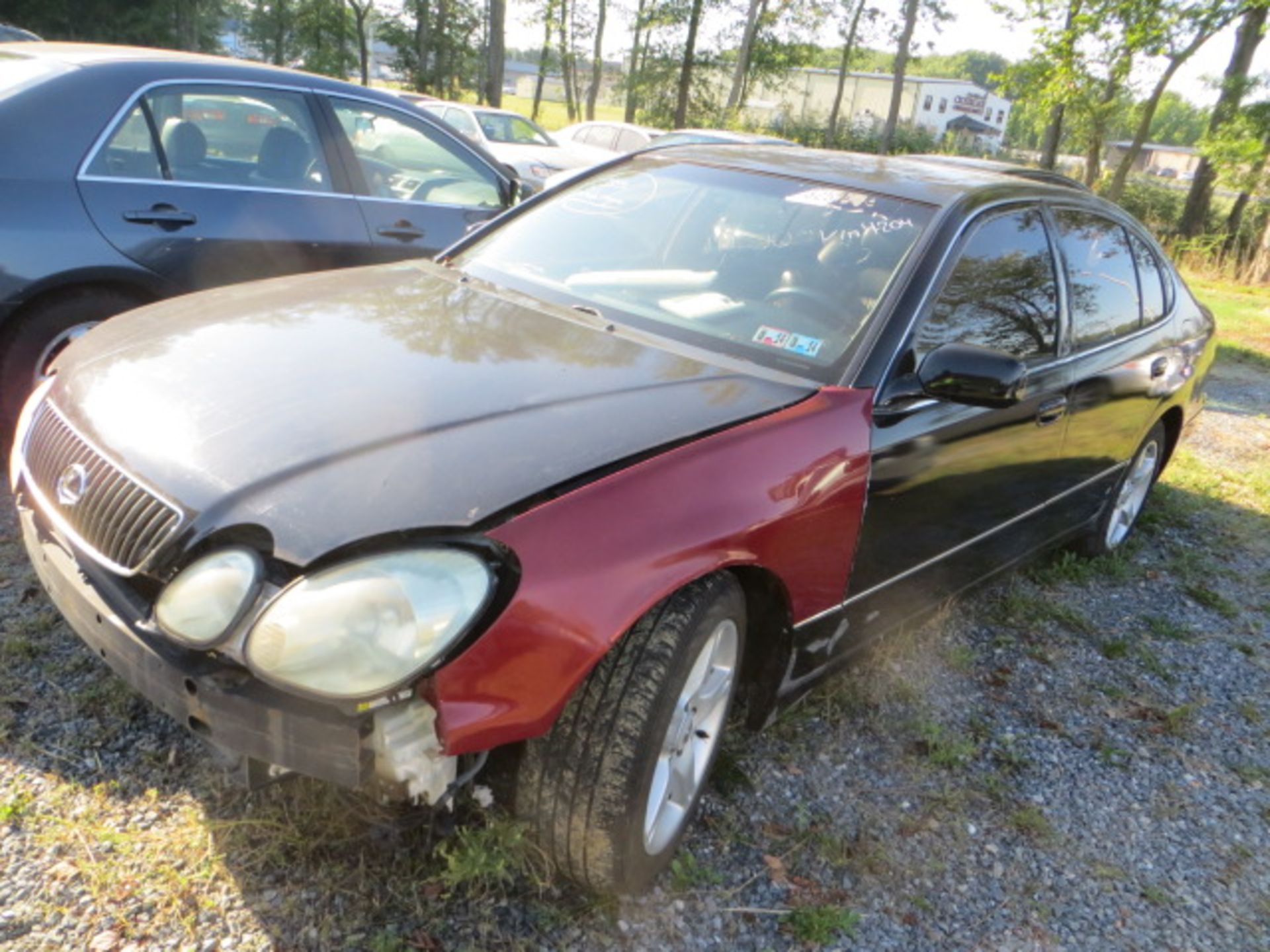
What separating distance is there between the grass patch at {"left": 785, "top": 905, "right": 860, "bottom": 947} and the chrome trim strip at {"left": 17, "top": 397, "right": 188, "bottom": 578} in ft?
5.18

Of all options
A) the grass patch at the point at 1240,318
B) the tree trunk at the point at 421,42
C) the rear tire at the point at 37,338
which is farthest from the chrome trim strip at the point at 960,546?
the tree trunk at the point at 421,42

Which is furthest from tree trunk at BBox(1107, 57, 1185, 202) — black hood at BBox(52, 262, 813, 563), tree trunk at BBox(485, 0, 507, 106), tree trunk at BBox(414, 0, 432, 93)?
tree trunk at BBox(414, 0, 432, 93)

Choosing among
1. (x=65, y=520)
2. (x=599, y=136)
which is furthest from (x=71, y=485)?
(x=599, y=136)

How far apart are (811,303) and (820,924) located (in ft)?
5.31

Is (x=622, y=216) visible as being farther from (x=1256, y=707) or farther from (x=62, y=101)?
(x=1256, y=707)

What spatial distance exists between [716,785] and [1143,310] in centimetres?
278

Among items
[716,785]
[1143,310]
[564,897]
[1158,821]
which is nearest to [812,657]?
[716,785]

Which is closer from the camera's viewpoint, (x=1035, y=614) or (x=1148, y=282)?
(x=1035, y=614)

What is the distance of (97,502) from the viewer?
1.98 meters

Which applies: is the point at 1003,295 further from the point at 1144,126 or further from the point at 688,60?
the point at 688,60

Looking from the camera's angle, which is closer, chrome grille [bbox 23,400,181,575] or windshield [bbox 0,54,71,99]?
chrome grille [bbox 23,400,181,575]

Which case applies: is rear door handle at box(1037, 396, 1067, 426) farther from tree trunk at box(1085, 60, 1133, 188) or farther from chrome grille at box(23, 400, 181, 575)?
tree trunk at box(1085, 60, 1133, 188)

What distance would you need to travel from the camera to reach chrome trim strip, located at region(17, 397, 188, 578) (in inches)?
72.1

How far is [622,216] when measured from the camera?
330cm
